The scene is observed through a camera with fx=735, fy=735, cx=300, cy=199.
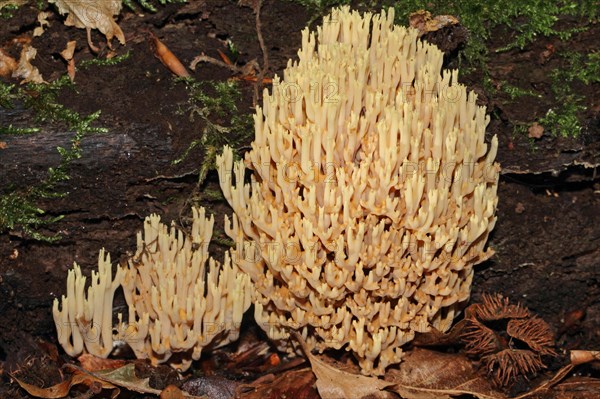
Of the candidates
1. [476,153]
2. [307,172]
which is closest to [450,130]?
[476,153]

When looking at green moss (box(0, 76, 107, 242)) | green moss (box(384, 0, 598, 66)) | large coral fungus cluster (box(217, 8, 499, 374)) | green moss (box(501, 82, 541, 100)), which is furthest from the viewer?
green moss (box(384, 0, 598, 66))

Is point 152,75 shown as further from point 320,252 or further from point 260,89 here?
point 320,252

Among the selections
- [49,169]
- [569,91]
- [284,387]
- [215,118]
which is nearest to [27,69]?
[49,169]

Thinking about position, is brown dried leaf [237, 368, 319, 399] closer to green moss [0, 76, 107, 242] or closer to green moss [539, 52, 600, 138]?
green moss [0, 76, 107, 242]

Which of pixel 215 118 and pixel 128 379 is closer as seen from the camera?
pixel 128 379

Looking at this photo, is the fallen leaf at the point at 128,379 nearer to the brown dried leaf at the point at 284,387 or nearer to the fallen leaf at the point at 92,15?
the brown dried leaf at the point at 284,387

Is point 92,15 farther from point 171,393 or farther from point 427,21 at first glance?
point 171,393

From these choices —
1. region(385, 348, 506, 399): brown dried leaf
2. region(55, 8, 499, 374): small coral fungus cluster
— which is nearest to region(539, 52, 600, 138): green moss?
region(55, 8, 499, 374): small coral fungus cluster
